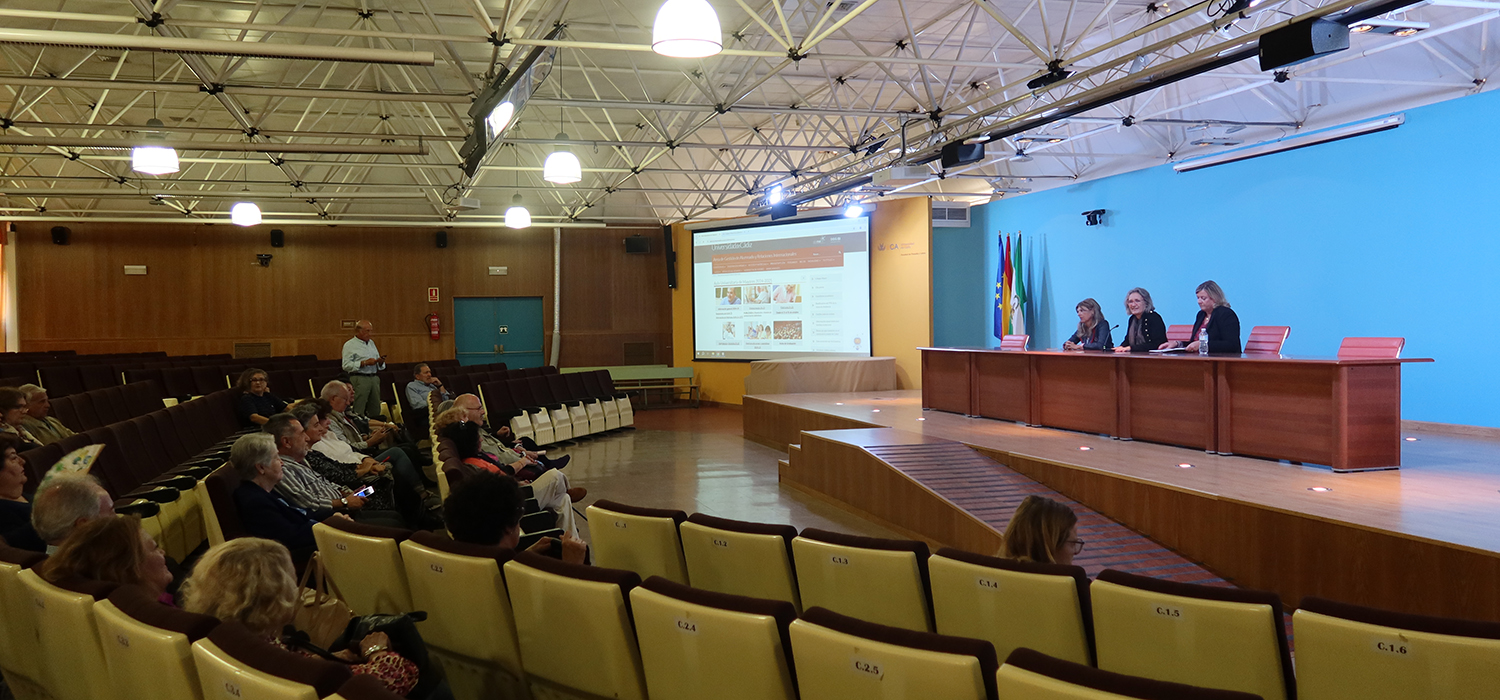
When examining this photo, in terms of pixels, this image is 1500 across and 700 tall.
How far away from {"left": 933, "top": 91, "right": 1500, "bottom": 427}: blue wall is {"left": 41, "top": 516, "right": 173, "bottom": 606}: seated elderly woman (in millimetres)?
10394

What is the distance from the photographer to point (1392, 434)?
592 cm

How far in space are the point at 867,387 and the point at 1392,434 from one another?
8.12 meters

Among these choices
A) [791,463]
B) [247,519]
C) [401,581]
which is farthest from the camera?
[791,463]

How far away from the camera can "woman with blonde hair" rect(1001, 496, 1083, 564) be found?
116 inches

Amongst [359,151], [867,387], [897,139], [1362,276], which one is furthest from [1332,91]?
[359,151]

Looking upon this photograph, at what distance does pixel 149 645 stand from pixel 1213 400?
6.81m

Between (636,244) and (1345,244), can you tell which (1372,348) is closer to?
(1345,244)

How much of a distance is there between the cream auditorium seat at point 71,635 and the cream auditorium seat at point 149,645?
9cm

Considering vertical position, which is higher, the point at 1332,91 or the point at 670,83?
the point at 670,83

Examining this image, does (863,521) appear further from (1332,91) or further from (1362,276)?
(1332,91)

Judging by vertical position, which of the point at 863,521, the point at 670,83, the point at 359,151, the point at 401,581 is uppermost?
the point at 670,83

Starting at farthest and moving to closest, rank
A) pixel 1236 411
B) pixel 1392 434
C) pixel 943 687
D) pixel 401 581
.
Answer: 1. pixel 1236 411
2. pixel 1392 434
3. pixel 401 581
4. pixel 943 687

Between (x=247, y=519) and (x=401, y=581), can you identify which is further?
(x=247, y=519)

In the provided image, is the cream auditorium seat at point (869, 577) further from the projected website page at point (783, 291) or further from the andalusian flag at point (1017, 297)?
the andalusian flag at point (1017, 297)
